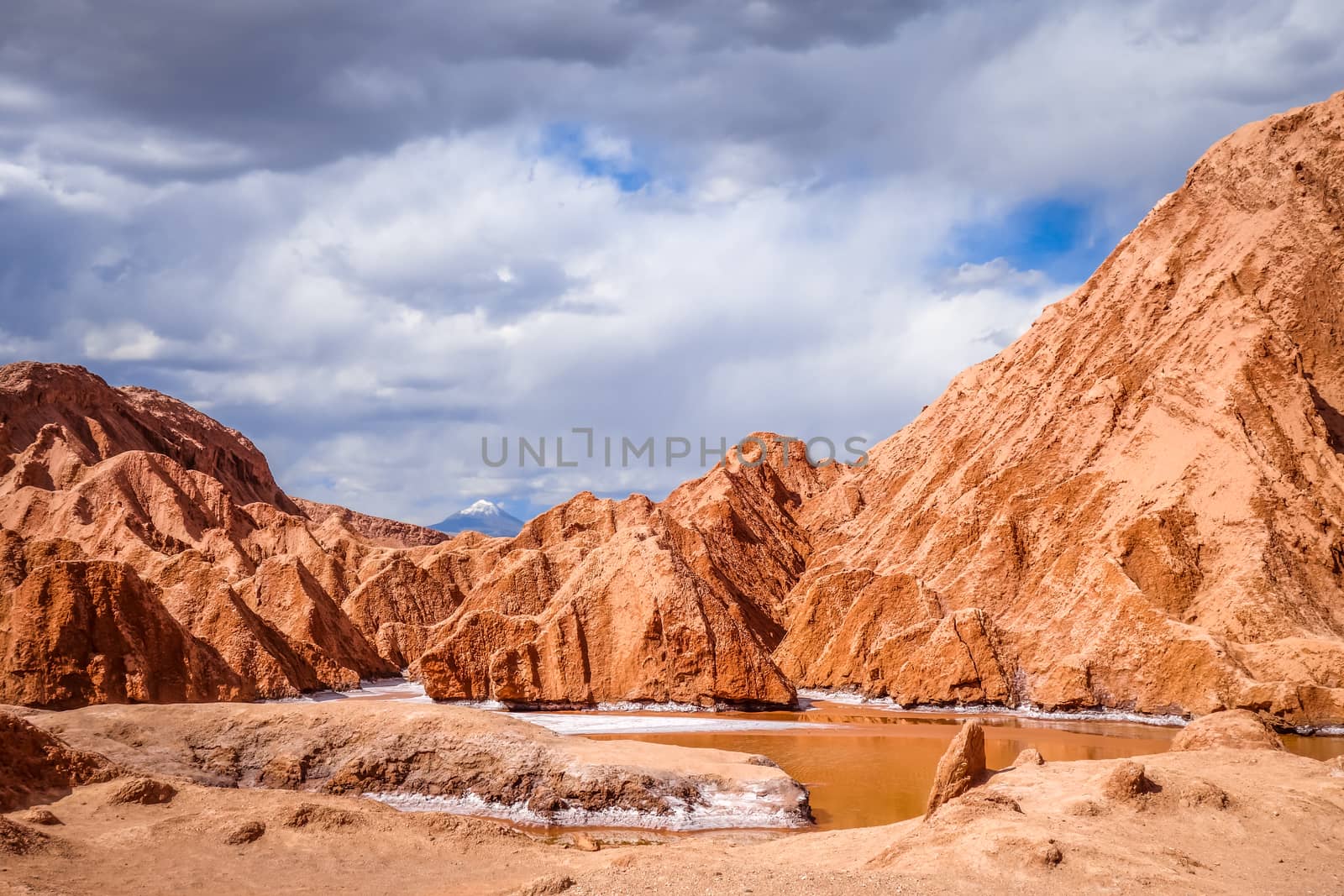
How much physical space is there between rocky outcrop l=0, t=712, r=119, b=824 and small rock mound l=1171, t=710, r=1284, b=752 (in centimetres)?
1678

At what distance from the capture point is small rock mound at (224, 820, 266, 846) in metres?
12.8

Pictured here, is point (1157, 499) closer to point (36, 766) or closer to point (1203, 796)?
point (1203, 796)

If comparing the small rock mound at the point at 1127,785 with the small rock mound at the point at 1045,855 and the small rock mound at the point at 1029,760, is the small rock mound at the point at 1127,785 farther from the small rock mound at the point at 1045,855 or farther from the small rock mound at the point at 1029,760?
the small rock mound at the point at 1029,760

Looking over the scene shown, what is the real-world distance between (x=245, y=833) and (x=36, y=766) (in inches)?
126

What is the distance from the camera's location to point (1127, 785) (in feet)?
41.6

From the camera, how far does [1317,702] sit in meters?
26.5

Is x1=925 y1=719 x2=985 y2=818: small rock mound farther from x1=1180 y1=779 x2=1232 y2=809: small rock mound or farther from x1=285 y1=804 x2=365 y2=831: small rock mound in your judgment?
x1=285 y1=804 x2=365 y2=831: small rock mound

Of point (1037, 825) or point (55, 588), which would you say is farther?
point (55, 588)

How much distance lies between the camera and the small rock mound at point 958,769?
1402cm

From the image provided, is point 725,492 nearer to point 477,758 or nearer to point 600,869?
point 477,758

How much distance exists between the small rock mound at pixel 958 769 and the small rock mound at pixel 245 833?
8.84 meters

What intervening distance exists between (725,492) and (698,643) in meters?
33.4

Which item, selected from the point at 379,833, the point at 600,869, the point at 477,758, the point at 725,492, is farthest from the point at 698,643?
the point at 725,492

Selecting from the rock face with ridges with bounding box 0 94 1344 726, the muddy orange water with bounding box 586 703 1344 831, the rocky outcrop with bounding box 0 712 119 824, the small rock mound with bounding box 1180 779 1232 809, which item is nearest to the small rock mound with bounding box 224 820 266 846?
the rocky outcrop with bounding box 0 712 119 824
